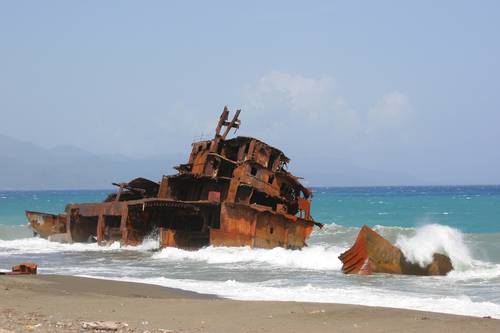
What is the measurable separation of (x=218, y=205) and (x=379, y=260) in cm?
716

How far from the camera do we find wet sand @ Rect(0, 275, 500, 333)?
819 centimetres

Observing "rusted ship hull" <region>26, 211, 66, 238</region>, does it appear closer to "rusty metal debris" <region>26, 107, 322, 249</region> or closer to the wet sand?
"rusty metal debris" <region>26, 107, 322, 249</region>

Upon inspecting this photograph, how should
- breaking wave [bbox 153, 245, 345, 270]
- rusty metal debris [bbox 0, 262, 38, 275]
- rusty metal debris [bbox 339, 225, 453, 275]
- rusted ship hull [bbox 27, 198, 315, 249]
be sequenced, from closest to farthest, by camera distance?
rusty metal debris [bbox 0, 262, 38, 275]
rusty metal debris [bbox 339, 225, 453, 275]
breaking wave [bbox 153, 245, 345, 270]
rusted ship hull [bbox 27, 198, 315, 249]

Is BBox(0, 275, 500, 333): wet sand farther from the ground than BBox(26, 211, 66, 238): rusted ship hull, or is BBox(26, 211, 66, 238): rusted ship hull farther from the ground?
BBox(26, 211, 66, 238): rusted ship hull

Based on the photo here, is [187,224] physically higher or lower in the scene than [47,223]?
higher

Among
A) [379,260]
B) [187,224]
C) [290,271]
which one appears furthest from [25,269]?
[187,224]

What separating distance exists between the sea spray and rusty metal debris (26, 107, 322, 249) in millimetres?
5045

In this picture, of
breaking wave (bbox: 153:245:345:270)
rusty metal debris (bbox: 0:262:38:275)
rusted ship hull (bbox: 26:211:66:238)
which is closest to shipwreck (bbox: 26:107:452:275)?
breaking wave (bbox: 153:245:345:270)

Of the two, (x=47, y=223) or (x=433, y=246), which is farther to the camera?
(x=47, y=223)

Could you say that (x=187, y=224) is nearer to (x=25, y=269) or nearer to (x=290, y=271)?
(x=290, y=271)

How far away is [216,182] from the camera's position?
2466 cm

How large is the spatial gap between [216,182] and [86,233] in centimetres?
679

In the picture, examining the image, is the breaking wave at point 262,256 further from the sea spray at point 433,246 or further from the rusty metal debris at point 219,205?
the sea spray at point 433,246

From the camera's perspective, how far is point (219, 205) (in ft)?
74.8
